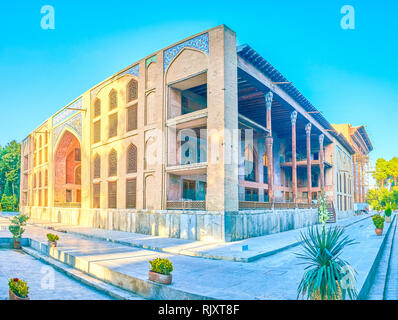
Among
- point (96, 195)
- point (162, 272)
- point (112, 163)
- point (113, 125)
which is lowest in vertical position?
point (162, 272)

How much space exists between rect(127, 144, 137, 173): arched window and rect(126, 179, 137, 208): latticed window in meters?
0.67

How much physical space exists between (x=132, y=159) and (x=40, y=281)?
11.8m

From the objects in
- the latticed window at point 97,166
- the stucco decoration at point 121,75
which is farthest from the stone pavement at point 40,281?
the stucco decoration at point 121,75

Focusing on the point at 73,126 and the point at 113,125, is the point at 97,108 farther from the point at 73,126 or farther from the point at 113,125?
the point at 73,126

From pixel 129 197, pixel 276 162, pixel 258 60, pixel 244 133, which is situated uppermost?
pixel 258 60

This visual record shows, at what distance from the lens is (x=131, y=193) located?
19172 millimetres

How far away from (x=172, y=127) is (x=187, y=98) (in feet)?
9.31

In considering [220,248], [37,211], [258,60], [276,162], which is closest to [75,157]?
[37,211]

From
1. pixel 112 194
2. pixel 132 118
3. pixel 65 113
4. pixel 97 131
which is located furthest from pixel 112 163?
pixel 65 113

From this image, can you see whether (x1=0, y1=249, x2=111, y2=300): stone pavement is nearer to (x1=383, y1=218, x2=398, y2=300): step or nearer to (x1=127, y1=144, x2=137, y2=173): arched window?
(x1=383, y1=218, x2=398, y2=300): step

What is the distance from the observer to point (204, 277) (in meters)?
7.35

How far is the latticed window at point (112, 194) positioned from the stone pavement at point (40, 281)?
891 centimetres

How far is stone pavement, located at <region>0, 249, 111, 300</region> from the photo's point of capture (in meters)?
6.69
